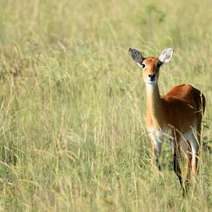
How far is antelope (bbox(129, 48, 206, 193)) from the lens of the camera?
5.79 meters

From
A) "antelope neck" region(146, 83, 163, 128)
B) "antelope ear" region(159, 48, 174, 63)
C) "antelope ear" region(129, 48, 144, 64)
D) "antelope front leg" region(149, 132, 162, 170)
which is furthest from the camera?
"antelope ear" region(159, 48, 174, 63)

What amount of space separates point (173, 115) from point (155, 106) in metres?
0.21

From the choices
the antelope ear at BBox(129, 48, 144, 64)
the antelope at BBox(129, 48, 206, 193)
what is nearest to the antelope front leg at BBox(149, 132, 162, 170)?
the antelope at BBox(129, 48, 206, 193)

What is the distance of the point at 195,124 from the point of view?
6.20m

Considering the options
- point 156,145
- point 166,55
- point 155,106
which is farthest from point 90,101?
point 156,145

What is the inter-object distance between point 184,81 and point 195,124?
167 centimetres

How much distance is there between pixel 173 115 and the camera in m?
6.00

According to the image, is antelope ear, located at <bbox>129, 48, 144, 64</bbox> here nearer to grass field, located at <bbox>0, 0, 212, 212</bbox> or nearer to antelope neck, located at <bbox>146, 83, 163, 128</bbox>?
antelope neck, located at <bbox>146, 83, 163, 128</bbox>

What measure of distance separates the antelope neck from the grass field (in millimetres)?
225

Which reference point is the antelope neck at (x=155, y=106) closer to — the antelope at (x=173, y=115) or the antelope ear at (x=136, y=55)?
the antelope at (x=173, y=115)

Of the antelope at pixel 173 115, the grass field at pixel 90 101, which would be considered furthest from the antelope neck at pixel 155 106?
the grass field at pixel 90 101

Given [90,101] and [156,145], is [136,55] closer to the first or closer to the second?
[156,145]

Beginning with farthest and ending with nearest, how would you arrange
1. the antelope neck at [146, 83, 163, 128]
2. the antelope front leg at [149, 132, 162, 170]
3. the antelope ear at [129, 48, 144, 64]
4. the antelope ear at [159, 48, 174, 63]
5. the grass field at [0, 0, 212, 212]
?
the antelope ear at [159, 48, 174, 63] → the antelope ear at [129, 48, 144, 64] → the antelope neck at [146, 83, 163, 128] → the antelope front leg at [149, 132, 162, 170] → the grass field at [0, 0, 212, 212]

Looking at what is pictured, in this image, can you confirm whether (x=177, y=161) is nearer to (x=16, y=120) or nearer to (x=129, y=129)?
(x=129, y=129)
